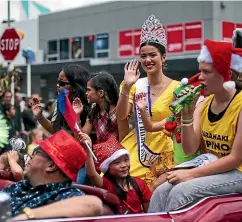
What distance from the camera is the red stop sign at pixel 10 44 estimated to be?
12219 millimetres

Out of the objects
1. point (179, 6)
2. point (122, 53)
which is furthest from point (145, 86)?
point (122, 53)

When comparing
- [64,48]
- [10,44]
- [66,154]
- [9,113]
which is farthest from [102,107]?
Result: [64,48]

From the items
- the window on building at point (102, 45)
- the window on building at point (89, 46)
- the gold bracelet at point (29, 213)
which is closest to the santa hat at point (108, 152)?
the gold bracelet at point (29, 213)

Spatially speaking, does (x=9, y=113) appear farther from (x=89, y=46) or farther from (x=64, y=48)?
(x=64, y=48)

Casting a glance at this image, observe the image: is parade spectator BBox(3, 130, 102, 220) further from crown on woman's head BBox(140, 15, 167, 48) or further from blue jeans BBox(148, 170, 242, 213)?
crown on woman's head BBox(140, 15, 167, 48)

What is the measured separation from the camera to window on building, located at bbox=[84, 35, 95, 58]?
35.4 metres

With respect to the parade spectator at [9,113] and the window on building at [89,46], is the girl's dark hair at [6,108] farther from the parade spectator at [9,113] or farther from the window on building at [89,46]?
the window on building at [89,46]

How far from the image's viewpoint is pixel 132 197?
13.3ft

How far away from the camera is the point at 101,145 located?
4398mm

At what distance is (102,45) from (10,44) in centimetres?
2285

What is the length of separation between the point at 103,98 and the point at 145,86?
1.14 ft

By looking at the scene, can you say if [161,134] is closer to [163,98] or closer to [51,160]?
[163,98]

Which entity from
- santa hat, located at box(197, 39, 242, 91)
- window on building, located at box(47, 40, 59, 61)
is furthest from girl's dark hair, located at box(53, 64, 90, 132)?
window on building, located at box(47, 40, 59, 61)

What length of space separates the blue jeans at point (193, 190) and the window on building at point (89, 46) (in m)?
31.9
